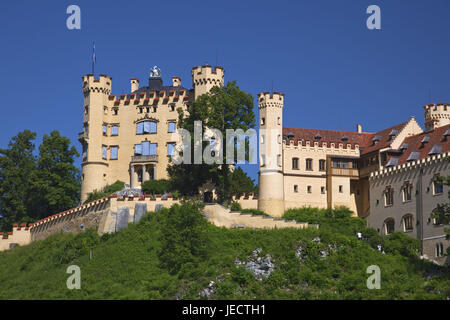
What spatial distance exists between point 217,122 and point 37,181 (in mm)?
19766

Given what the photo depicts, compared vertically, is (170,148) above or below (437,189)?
above

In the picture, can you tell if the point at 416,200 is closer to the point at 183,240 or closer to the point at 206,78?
the point at 183,240

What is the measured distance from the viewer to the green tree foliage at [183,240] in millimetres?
73500

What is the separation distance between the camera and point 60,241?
273 feet

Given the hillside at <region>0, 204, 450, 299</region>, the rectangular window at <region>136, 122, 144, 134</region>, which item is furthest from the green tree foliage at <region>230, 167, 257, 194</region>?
the rectangular window at <region>136, 122, 144, 134</region>

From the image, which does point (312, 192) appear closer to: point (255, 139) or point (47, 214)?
point (255, 139)

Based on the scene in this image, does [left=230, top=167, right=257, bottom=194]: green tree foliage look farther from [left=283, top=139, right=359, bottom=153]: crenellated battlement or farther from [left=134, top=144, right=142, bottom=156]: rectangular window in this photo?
[left=134, top=144, right=142, bottom=156]: rectangular window

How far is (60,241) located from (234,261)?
17.6 meters

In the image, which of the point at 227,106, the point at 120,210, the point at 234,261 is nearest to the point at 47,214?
the point at 120,210

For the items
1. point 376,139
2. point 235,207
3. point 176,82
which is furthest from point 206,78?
point 376,139

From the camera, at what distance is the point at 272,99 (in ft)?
300

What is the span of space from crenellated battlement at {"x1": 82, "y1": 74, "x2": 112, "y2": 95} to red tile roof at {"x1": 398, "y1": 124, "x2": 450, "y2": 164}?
3153cm

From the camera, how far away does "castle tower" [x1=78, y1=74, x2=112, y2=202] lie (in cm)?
9762

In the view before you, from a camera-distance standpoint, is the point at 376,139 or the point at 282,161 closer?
the point at 282,161
